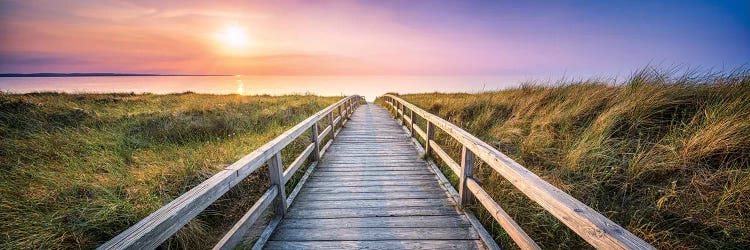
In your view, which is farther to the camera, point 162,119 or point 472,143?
point 162,119

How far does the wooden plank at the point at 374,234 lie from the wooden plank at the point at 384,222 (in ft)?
0.25

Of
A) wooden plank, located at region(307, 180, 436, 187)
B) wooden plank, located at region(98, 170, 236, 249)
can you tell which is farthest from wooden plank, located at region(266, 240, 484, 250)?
wooden plank, located at region(307, 180, 436, 187)

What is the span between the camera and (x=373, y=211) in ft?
10.2

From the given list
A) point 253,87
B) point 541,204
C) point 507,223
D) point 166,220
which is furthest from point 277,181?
point 253,87

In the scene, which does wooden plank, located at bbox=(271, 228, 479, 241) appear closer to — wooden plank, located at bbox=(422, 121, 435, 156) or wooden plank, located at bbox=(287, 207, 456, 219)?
wooden plank, located at bbox=(287, 207, 456, 219)

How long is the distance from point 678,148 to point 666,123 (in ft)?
3.01

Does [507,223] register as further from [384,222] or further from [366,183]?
[366,183]

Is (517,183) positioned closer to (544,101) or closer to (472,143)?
(472,143)

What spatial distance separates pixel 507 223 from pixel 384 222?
1.21 metres

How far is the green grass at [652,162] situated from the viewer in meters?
2.31

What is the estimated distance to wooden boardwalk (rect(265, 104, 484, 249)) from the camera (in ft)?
8.39

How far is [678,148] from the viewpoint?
314cm

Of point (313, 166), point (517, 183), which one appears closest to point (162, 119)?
point (313, 166)

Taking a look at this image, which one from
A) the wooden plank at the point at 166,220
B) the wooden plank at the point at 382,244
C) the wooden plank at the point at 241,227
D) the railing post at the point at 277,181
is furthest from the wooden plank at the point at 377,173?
the wooden plank at the point at 166,220
